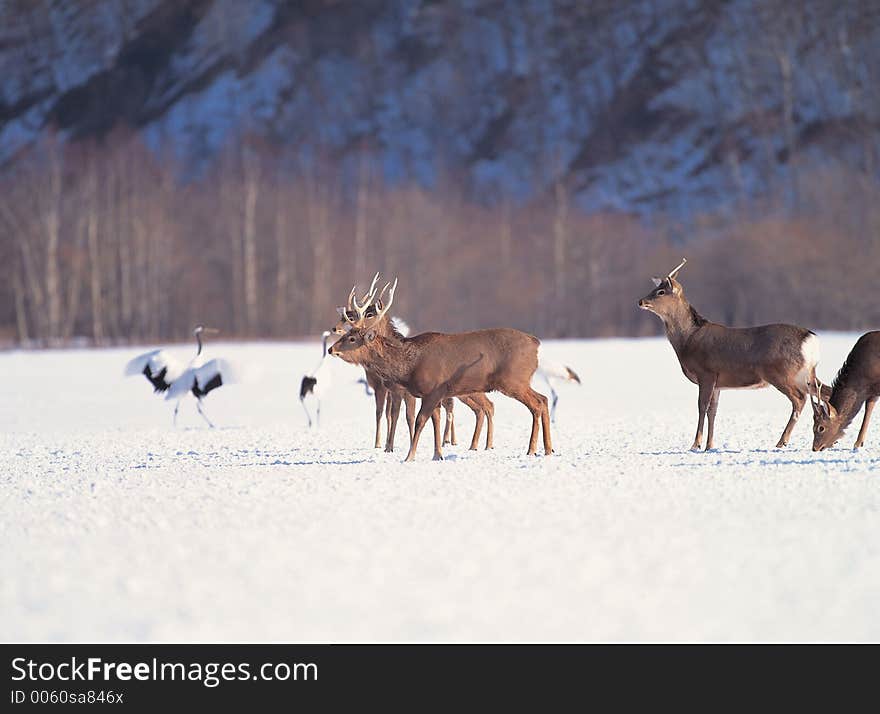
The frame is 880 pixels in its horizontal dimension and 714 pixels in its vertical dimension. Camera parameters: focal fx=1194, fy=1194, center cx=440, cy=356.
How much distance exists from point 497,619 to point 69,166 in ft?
157

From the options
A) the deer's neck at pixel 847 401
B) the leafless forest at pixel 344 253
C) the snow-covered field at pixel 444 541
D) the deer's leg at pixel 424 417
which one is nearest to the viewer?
the snow-covered field at pixel 444 541

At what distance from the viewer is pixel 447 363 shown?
12.4 meters

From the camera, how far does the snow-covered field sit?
6230mm

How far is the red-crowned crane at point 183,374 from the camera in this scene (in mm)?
18469

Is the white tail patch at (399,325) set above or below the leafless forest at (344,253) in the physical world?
below

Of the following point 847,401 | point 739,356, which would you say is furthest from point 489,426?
point 847,401

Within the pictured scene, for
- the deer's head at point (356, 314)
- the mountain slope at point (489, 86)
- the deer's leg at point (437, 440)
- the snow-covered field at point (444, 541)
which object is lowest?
the snow-covered field at point (444, 541)

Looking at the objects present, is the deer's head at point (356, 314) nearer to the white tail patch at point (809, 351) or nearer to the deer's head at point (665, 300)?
the deer's head at point (665, 300)

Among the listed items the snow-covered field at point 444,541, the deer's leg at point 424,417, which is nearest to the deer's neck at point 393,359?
the deer's leg at point 424,417

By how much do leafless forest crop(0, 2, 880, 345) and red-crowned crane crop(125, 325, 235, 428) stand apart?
27979mm

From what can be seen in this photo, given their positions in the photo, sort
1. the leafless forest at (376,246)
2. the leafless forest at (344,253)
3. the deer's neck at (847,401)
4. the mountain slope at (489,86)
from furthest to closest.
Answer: the mountain slope at (489,86) → the leafless forest at (376,246) → the leafless forest at (344,253) → the deer's neck at (847,401)

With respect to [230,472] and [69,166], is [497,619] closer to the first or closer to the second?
[230,472]

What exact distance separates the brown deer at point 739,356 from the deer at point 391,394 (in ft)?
7.64

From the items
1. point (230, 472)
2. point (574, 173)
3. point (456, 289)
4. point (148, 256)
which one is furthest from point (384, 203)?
point (230, 472)
